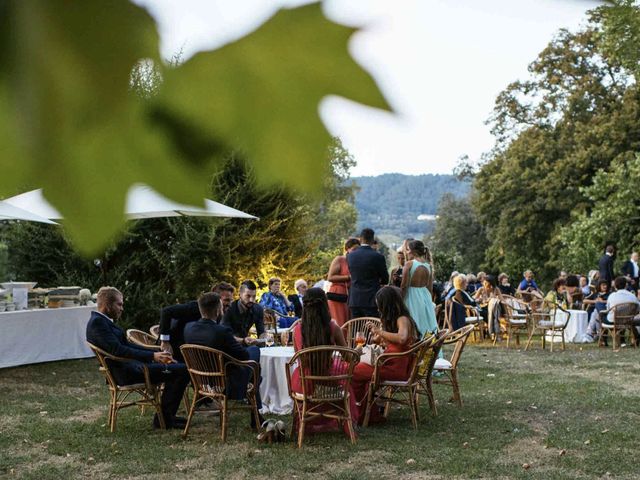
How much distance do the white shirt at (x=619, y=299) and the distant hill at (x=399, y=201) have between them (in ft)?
41.7

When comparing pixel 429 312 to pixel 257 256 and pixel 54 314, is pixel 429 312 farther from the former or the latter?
pixel 257 256

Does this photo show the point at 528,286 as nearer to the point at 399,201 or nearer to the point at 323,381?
the point at 323,381

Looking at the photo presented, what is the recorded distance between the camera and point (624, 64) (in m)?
0.47

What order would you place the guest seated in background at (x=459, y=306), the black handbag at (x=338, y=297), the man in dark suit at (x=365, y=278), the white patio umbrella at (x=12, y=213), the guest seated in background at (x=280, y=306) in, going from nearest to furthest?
the white patio umbrella at (x=12, y=213) → the man in dark suit at (x=365, y=278) → the black handbag at (x=338, y=297) → the guest seated in background at (x=280, y=306) → the guest seated in background at (x=459, y=306)

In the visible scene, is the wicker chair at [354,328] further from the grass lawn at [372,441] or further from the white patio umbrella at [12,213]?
the white patio umbrella at [12,213]

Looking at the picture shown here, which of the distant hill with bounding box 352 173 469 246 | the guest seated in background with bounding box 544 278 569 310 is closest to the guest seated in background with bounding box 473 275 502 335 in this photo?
the guest seated in background with bounding box 544 278 569 310

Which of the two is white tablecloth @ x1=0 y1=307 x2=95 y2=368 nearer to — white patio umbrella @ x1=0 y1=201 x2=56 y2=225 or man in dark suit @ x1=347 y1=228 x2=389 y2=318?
man in dark suit @ x1=347 y1=228 x2=389 y2=318

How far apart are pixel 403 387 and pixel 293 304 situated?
440 centimetres

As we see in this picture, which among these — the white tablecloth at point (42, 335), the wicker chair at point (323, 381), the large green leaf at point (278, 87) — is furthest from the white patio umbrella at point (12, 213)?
the white tablecloth at point (42, 335)

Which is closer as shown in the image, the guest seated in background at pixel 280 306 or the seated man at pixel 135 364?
the seated man at pixel 135 364

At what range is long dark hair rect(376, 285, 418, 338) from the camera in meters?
7.05

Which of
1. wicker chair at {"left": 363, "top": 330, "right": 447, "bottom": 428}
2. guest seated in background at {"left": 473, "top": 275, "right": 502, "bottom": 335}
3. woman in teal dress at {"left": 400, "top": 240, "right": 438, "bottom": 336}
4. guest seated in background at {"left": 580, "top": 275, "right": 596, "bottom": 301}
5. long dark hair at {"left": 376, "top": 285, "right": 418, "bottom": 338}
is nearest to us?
wicker chair at {"left": 363, "top": 330, "right": 447, "bottom": 428}

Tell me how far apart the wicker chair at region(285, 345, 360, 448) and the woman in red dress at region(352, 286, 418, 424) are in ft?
1.86

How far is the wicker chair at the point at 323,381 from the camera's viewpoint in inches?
250
